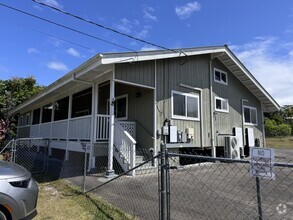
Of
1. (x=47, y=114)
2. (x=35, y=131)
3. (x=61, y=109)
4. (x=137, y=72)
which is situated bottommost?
(x=35, y=131)

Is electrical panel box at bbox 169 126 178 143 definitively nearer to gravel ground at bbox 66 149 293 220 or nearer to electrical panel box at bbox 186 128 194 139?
electrical panel box at bbox 186 128 194 139

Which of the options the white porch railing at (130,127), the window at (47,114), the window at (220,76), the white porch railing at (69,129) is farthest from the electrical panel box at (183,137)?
the window at (47,114)

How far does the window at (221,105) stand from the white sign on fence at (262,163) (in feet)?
38.2

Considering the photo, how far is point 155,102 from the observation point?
35.1ft

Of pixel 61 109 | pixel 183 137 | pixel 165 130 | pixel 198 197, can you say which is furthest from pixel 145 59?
pixel 61 109

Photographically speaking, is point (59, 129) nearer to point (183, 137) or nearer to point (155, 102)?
point (155, 102)

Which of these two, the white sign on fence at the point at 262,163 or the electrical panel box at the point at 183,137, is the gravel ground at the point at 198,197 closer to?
the white sign on fence at the point at 262,163

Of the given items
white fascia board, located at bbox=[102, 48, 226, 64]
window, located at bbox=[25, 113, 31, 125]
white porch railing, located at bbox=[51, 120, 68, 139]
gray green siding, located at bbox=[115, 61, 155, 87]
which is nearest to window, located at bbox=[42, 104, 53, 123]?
window, located at bbox=[25, 113, 31, 125]

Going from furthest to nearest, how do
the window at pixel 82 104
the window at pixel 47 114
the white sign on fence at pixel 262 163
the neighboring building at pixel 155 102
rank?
1. the window at pixel 47 114
2. the window at pixel 82 104
3. the neighboring building at pixel 155 102
4. the white sign on fence at pixel 262 163

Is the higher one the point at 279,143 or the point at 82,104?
the point at 82,104

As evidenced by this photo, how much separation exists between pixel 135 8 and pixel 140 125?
4.99 meters

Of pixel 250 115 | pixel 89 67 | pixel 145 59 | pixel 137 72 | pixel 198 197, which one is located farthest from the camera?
pixel 250 115

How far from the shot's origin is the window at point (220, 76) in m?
14.6

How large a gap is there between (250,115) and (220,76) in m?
4.14
